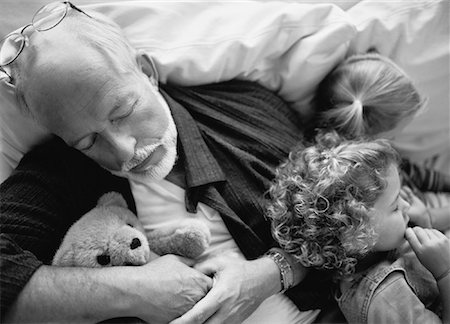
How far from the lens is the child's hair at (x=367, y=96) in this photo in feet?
4.19

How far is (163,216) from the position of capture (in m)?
1.12

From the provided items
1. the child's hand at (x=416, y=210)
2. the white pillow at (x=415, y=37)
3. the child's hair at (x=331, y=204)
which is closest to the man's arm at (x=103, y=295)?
the child's hair at (x=331, y=204)

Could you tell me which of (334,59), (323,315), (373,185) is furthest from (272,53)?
(323,315)

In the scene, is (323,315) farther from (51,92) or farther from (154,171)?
(51,92)

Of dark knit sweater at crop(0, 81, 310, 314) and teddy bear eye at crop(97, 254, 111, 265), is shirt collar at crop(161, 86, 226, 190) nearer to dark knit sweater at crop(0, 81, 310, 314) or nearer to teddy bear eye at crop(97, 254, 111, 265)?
dark knit sweater at crop(0, 81, 310, 314)

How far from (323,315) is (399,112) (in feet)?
1.91

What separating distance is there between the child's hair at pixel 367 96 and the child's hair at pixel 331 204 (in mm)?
166

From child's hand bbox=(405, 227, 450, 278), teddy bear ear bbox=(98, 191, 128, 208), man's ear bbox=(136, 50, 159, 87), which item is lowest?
child's hand bbox=(405, 227, 450, 278)

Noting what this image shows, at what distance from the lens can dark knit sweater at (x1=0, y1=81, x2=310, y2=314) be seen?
103cm

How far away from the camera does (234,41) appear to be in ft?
4.13

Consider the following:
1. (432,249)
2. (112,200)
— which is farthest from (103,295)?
(432,249)

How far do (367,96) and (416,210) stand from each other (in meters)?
0.34

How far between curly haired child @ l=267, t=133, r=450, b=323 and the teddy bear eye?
14.8 inches


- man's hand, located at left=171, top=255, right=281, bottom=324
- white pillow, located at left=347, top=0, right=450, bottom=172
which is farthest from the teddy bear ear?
white pillow, located at left=347, top=0, right=450, bottom=172
